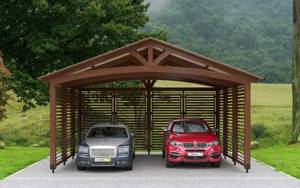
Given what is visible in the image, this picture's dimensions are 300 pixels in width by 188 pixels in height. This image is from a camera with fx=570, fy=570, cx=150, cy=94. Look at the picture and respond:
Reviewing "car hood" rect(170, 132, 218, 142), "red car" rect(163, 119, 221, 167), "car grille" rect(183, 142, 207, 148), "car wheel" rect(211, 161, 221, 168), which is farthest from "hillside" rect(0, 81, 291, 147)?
"car grille" rect(183, 142, 207, 148)

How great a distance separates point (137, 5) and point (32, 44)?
788cm

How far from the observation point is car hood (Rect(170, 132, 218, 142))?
706 inches

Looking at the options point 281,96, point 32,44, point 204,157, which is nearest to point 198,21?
point 281,96

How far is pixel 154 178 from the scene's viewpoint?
49.6 feet

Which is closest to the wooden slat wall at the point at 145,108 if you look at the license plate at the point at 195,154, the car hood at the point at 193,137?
the car hood at the point at 193,137

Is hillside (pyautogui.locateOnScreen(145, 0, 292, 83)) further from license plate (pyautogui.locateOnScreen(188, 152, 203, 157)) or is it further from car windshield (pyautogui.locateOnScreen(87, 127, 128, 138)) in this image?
license plate (pyautogui.locateOnScreen(188, 152, 203, 157))

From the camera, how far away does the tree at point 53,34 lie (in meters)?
30.5

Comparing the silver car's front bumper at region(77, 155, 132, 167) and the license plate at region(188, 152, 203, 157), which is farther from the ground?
the license plate at region(188, 152, 203, 157)

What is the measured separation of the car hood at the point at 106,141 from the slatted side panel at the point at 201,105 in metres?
7.70

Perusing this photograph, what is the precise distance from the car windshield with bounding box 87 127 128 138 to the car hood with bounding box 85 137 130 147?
488mm

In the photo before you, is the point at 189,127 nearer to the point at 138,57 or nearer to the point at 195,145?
the point at 195,145

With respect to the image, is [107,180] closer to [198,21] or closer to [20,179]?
[20,179]

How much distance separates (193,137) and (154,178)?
10.9 ft

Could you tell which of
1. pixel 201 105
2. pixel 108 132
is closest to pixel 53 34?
pixel 201 105
